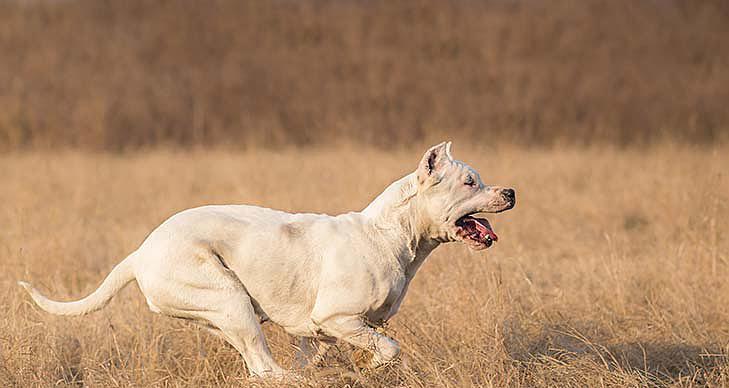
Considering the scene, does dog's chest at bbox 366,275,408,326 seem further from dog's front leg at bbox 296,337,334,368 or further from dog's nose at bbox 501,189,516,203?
dog's nose at bbox 501,189,516,203

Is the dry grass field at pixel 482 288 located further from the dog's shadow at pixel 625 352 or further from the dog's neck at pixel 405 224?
the dog's neck at pixel 405 224

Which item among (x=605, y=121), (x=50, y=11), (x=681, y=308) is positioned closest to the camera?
(x=681, y=308)

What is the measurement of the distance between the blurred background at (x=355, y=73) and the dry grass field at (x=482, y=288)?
476 centimetres

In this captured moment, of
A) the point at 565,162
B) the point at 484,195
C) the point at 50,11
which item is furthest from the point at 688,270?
the point at 50,11

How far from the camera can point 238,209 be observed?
5062mm

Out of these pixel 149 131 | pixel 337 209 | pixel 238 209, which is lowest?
pixel 149 131

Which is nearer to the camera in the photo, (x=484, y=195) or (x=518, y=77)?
(x=484, y=195)

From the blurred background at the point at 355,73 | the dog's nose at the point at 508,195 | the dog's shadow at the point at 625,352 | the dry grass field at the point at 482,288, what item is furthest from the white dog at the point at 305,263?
the blurred background at the point at 355,73

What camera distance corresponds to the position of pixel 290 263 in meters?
4.83

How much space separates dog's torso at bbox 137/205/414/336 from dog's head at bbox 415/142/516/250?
26 cm

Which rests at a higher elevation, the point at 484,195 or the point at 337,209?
the point at 484,195

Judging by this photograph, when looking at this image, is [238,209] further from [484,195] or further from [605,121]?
[605,121]

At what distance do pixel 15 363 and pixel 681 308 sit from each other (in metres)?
4.25

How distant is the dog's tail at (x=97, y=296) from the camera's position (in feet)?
16.2
